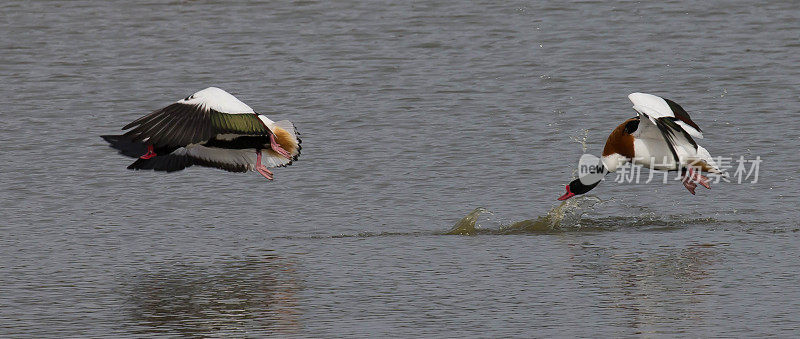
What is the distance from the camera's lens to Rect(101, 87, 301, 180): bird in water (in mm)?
9078

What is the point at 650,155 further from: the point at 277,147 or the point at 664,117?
the point at 277,147

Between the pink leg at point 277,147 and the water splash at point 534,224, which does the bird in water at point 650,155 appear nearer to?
the water splash at point 534,224

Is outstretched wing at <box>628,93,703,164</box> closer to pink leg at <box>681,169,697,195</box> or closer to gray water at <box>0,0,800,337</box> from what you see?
pink leg at <box>681,169,697,195</box>

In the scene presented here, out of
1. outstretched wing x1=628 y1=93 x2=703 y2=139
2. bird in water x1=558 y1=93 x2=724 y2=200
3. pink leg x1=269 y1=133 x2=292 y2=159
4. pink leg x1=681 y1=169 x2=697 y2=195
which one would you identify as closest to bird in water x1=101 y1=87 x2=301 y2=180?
pink leg x1=269 y1=133 x2=292 y2=159

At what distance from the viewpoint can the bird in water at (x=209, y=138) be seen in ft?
29.8

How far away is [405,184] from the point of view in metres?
11.0

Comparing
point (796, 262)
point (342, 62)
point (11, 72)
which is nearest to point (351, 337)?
point (796, 262)

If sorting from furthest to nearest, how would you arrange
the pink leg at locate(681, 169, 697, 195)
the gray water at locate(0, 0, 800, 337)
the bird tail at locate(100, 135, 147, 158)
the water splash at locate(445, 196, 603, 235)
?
the pink leg at locate(681, 169, 697, 195)
the bird tail at locate(100, 135, 147, 158)
the water splash at locate(445, 196, 603, 235)
the gray water at locate(0, 0, 800, 337)

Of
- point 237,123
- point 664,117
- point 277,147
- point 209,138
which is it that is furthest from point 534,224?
point 209,138

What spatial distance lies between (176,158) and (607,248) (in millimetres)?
3249

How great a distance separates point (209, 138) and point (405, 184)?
7.66 feet

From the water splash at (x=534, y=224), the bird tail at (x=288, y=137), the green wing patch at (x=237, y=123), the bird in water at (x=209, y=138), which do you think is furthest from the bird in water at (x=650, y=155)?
the green wing patch at (x=237, y=123)

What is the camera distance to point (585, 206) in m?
10.3

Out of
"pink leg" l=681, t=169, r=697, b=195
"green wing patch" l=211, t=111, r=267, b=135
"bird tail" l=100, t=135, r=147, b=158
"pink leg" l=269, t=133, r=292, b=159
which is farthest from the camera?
"pink leg" l=681, t=169, r=697, b=195
